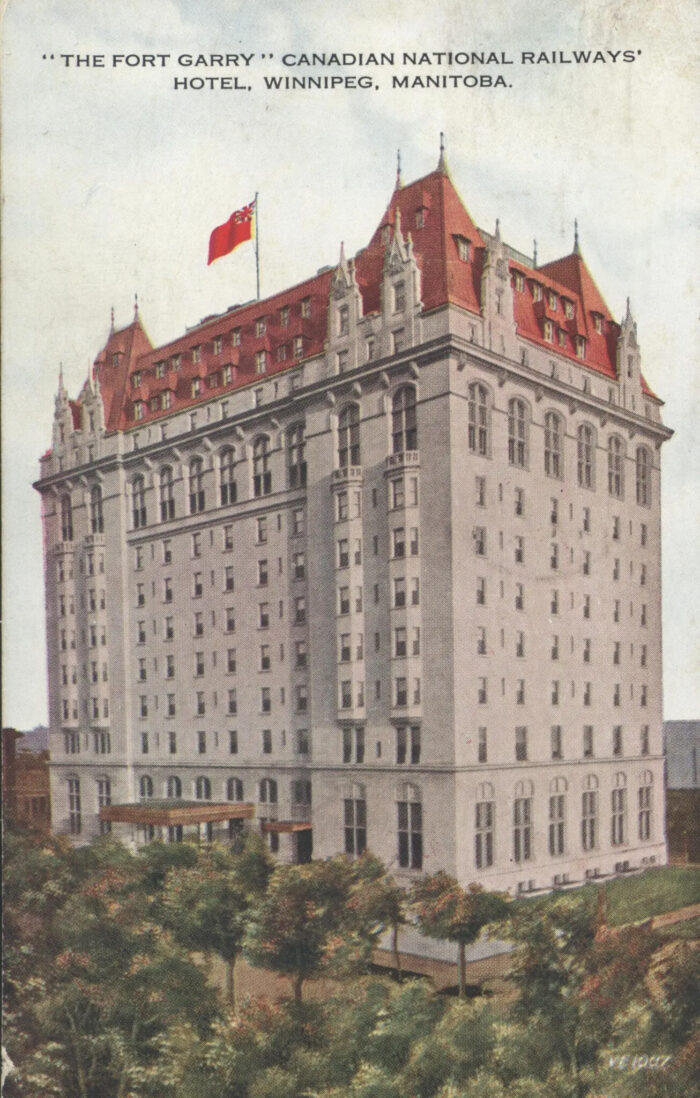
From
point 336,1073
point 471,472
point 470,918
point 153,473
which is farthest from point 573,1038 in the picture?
point 153,473

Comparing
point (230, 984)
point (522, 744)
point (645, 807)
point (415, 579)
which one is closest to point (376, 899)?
point (230, 984)

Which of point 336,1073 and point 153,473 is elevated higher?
point 153,473

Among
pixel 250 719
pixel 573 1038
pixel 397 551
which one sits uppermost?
pixel 397 551

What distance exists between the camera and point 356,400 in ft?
24.9

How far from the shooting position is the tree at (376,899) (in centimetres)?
714

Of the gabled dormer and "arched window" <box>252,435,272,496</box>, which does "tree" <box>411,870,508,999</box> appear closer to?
"arched window" <box>252,435,272,496</box>

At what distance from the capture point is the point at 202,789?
798cm

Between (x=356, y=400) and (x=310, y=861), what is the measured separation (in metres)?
3.65

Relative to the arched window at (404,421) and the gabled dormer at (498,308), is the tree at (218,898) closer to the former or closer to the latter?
the arched window at (404,421)

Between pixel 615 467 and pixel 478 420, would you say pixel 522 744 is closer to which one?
pixel 615 467

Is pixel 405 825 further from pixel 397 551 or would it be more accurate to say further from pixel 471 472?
pixel 471 472

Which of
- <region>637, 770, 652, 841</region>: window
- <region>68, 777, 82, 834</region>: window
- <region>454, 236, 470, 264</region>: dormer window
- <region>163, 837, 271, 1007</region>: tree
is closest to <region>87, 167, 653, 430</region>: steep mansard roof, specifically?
<region>454, 236, 470, 264</region>: dormer window

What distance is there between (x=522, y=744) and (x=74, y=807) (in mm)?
3707

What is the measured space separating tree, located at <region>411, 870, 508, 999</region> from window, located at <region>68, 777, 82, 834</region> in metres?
2.80
